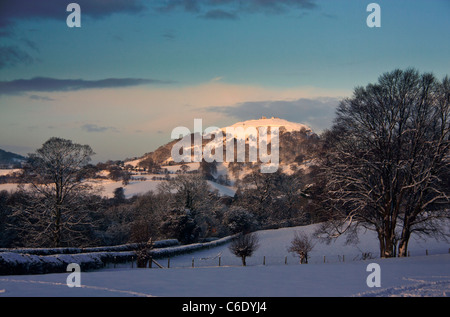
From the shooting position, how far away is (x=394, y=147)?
23.9 meters

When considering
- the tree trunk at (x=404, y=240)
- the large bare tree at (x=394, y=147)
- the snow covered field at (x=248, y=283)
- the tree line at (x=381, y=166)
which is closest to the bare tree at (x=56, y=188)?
the tree line at (x=381, y=166)

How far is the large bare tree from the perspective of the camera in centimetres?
2344

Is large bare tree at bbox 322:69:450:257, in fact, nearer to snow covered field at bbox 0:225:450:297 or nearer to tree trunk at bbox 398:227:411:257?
tree trunk at bbox 398:227:411:257

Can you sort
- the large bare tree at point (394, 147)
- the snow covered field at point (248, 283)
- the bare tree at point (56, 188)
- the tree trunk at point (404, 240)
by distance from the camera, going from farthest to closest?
the bare tree at point (56, 188) < the tree trunk at point (404, 240) < the large bare tree at point (394, 147) < the snow covered field at point (248, 283)

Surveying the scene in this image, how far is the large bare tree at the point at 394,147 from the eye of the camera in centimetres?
2344

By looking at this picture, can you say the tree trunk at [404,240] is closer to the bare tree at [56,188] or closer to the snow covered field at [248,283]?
the snow covered field at [248,283]

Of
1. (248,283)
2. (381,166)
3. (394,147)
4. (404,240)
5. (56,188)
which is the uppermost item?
(394,147)

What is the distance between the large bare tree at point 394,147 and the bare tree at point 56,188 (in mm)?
18816

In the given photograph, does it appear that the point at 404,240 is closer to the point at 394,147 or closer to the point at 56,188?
the point at 394,147

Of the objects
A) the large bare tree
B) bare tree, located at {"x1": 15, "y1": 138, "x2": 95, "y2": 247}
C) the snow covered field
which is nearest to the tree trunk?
the large bare tree

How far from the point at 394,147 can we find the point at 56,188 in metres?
24.0

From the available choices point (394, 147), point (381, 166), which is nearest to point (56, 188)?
point (381, 166)

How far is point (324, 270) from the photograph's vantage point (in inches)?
701
